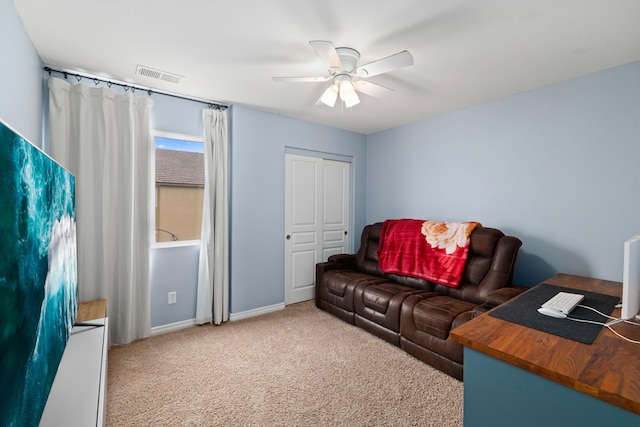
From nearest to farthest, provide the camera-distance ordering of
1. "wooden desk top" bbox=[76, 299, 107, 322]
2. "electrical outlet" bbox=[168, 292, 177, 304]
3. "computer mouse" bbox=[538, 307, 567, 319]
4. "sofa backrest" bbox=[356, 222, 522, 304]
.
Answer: "computer mouse" bbox=[538, 307, 567, 319], "wooden desk top" bbox=[76, 299, 107, 322], "sofa backrest" bbox=[356, 222, 522, 304], "electrical outlet" bbox=[168, 292, 177, 304]

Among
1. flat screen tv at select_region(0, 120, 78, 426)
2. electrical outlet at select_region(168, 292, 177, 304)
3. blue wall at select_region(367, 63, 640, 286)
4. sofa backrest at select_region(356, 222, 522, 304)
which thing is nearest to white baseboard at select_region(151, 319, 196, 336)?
electrical outlet at select_region(168, 292, 177, 304)

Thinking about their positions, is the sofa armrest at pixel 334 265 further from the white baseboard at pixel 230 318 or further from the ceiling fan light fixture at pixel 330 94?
the ceiling fan light fixture at pixel 330 94

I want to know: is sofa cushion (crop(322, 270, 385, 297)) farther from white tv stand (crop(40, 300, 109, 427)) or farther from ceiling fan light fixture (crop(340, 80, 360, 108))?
white tv stand (crop(40, 300, 109, 427))

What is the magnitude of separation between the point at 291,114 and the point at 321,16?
199cm

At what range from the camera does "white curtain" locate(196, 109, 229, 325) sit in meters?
3.24

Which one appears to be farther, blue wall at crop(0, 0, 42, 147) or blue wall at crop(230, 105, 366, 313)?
blue wall at crop(230, 105, 366, 313)

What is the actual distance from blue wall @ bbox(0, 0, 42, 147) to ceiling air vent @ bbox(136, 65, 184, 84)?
0.68 meters

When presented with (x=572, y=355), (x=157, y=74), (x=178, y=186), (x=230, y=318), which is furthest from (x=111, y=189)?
(x=572, y=355)

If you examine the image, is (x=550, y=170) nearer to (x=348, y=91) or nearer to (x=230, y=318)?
(x=348, y=91)

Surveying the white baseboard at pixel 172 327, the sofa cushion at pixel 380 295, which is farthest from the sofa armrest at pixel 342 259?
the white baseboard at pixel 172 327

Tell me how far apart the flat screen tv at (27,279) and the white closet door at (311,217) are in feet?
9.50

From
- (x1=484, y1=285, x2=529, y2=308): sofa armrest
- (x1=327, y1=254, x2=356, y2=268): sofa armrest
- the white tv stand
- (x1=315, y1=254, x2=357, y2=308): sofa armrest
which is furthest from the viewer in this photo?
(x1=327, y1=254, x2=356, y2=268): sofa armrest

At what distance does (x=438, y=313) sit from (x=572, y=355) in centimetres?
136

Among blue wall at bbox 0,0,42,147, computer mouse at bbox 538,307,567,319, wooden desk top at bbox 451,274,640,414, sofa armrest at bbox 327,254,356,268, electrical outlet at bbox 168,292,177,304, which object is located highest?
blue wall at bbox 0,0,42,147
